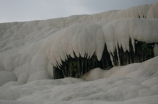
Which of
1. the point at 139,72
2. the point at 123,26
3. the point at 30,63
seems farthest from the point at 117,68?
the point at 30,63

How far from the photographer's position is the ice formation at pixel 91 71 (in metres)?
7.63

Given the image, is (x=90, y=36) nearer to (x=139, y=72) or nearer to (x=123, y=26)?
(x=123, y=26)

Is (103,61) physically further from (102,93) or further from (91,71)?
(102,93)

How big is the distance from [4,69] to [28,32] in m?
10.9

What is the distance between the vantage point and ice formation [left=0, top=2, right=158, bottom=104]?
7.63 m

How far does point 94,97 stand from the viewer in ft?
24.8

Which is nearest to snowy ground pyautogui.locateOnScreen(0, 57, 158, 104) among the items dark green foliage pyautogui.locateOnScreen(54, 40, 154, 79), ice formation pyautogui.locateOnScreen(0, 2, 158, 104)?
ice formation pyautogui.locateOnScreen(0, 2, 158, 104)

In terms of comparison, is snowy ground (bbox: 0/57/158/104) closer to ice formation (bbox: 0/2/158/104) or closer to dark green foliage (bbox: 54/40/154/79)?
ice formation (bbox: 0/2/158/104)

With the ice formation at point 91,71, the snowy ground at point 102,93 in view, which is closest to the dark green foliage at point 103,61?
the ice formation at point 91,71

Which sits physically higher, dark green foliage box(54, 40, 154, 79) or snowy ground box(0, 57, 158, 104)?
snowy ground box(0, 57, 158, 104)

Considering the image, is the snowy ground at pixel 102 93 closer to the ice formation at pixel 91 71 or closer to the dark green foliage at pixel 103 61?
the ice formation at pixel 91 71

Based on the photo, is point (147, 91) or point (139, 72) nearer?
point (147, 91)

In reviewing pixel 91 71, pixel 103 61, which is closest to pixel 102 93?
pixel 91 71

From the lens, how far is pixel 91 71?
1513 cm
